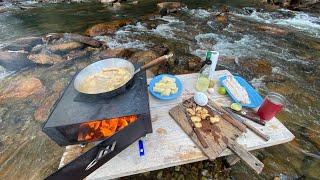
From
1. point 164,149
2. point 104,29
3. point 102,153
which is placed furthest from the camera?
point 104,29

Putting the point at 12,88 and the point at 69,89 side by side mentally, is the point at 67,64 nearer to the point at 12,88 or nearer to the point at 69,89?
the point at 12,88

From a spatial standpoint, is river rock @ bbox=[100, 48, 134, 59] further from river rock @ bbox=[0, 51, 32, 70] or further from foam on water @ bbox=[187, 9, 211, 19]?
foam on water @ bbox=[187, 9, 211, 19]

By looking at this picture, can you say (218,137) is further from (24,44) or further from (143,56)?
(24,44)

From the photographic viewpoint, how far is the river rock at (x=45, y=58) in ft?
22.6

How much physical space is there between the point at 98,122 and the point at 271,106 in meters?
2.25

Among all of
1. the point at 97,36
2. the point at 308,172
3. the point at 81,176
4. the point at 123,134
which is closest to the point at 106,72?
the point at 123,134

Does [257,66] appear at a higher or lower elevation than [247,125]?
lower

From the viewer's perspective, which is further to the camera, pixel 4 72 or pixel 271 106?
pixel 4 72

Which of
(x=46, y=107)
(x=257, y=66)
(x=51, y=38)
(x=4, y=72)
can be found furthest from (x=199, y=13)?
(x=46, y=107)

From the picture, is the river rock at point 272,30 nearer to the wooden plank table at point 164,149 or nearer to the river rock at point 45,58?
the wooden plank table at point 164,149

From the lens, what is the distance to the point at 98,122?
2.58 m

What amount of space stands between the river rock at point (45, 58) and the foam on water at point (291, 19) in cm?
932

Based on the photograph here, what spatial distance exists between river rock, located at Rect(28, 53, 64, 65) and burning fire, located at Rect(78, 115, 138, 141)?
Result: 5.11 metres

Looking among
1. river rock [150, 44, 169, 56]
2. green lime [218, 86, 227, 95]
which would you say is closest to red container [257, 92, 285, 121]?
green lime [218, 86, 227, 95]
